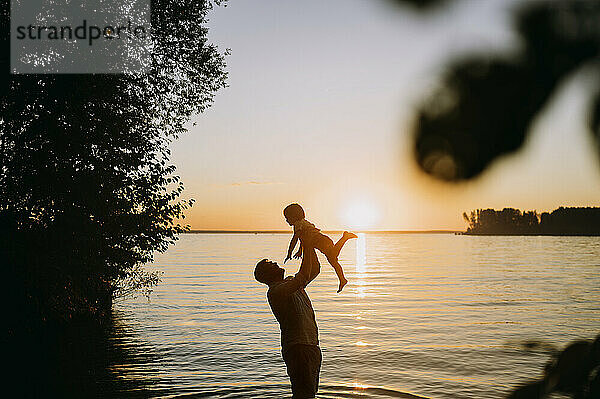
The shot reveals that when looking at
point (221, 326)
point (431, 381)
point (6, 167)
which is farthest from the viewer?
point (221, 326)

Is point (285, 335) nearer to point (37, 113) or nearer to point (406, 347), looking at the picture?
point (37, 113)

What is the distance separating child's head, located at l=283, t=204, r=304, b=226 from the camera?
8398mm

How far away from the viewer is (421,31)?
113cm

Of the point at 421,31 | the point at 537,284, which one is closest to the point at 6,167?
the point at 421,31

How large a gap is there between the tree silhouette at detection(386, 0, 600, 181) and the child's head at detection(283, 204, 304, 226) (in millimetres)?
7154

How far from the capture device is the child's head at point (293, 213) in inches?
331

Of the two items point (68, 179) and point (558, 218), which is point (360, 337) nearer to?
point (68, 179)

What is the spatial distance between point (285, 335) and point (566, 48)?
795cm

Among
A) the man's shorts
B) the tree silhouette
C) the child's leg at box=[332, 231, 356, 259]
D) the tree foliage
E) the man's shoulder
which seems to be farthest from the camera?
the tree foliage

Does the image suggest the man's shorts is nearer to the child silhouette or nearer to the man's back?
the man's back

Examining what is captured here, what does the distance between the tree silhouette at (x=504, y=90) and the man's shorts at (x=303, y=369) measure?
7821 mm

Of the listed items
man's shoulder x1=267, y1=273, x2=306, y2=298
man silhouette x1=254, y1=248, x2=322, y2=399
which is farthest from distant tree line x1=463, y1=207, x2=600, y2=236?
man silhouette x1=254, y1=248, x2=322, y2=399

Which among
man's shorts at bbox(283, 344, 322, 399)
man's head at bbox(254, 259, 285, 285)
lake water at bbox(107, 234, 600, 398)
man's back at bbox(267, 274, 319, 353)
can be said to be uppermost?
man's head at bbox(254, 259, 285, 285)

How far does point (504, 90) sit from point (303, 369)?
7.92m
